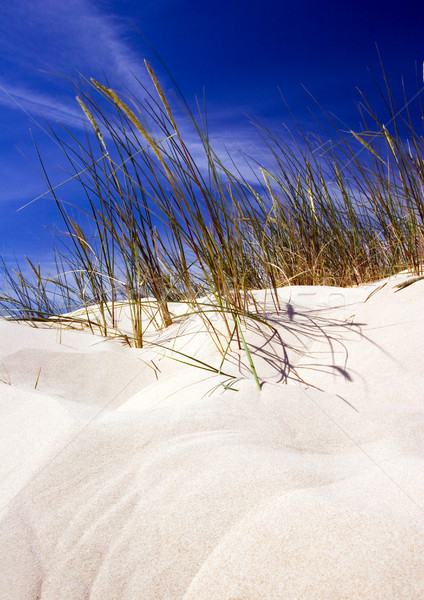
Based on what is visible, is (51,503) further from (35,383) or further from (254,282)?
(254,282)

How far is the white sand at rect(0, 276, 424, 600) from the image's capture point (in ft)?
1.70

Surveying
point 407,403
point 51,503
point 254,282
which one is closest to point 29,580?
point 51,503

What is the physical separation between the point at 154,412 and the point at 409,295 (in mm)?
1083

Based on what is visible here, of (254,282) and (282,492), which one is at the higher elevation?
(254,282)

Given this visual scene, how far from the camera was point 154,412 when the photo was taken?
0.88 metres

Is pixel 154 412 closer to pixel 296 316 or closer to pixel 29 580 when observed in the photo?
pixel 29 580

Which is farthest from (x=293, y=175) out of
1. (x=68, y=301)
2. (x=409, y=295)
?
(x=68, y=301)

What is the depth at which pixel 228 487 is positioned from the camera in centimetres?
64

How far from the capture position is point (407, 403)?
0.98 m

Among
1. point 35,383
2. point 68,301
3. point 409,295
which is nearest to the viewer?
point 35,383

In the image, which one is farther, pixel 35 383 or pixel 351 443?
pixel 35 383

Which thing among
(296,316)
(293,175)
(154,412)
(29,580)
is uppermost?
(293,175)

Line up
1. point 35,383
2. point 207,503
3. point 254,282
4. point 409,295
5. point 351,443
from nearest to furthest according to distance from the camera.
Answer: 1. point 207,503
2. point 351,443
3. point 35,383
4. point 409,295
5. point 254,282

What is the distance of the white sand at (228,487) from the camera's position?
0.52 metres
